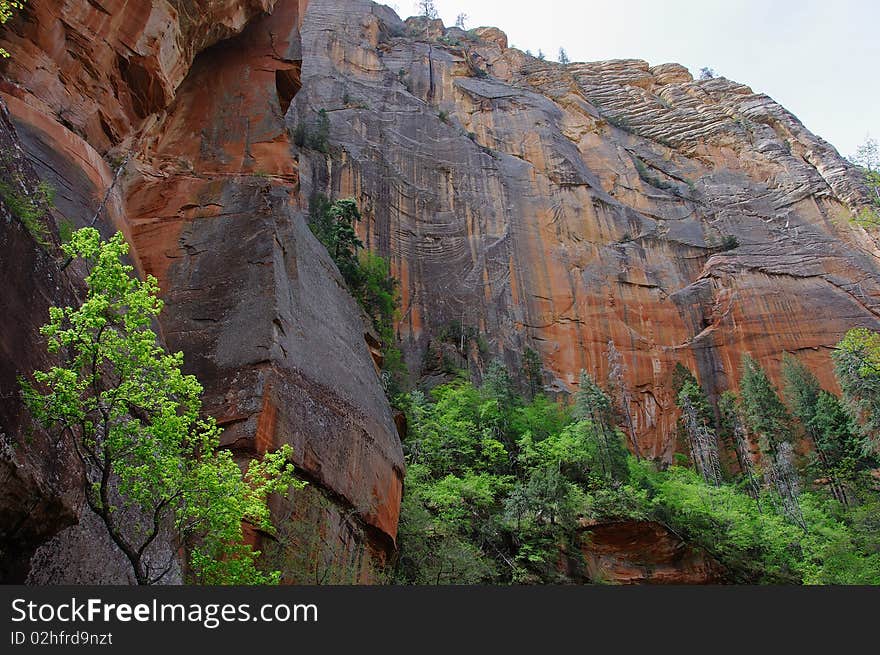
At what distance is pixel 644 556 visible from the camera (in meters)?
28.8

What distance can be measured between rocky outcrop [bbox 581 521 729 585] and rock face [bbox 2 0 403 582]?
11804 millimetres

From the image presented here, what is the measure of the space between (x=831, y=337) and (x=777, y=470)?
14.5m

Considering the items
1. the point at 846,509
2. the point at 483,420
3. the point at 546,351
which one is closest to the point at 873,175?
the point at 483,420

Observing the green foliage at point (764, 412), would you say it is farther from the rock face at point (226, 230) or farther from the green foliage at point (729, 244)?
the rock face at point (226, 230)

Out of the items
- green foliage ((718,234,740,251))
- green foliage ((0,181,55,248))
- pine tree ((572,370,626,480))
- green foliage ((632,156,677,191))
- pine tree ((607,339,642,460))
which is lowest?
green foliage ((0,181,55,248))

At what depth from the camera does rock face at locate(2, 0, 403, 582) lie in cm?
1561

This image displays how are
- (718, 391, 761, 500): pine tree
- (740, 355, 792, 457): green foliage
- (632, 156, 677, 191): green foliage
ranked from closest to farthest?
(718, 391, 761, 500): pine tree < (740, 355, 792, 457): green foliage < (632, 156, 677, 191): green foliage

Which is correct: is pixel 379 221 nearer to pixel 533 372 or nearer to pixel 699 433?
pixel 533 372

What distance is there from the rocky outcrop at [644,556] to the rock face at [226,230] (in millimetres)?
11804

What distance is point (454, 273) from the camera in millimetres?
47875

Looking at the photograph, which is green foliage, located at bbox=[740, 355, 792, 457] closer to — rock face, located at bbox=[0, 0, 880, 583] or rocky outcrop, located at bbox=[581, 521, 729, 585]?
rock face, located at bbox=[0, 0, 880, 583]

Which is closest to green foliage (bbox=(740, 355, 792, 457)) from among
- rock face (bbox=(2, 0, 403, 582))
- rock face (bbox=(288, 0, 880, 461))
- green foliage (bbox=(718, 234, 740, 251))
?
rock face (bbox=(288, 0, 880, 461))

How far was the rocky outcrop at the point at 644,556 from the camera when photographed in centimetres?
2808

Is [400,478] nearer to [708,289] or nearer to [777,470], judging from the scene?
[777,470]
